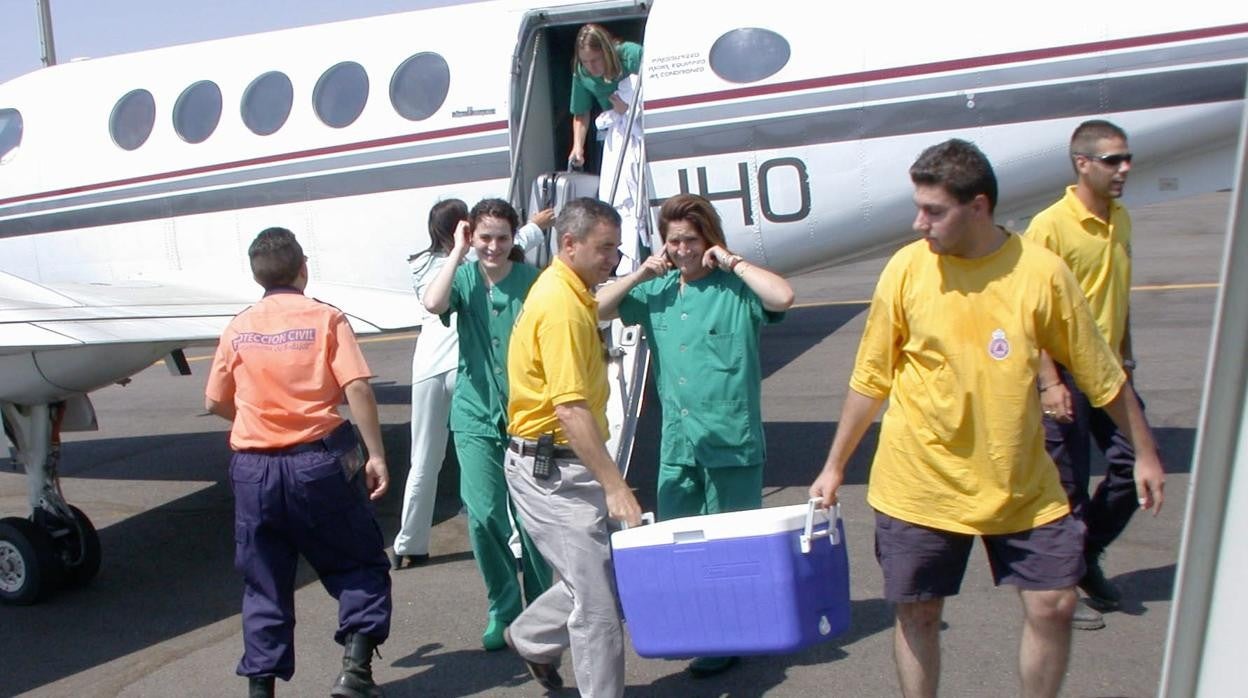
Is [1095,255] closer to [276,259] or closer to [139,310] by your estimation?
[276,259]

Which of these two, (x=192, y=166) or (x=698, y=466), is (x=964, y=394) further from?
(x=192, y=166)

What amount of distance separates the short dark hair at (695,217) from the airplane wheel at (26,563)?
12.4ft

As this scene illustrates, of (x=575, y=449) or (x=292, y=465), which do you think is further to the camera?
(x=292, y=465)

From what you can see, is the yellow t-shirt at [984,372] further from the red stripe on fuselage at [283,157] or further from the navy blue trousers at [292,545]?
the red stripe on fuselage at [283,157]

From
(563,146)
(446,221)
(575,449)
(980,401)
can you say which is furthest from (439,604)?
(563,146)

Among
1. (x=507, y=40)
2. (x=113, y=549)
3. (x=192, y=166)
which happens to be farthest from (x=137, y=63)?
(x=113, y=549)

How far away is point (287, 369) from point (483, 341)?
891 mm

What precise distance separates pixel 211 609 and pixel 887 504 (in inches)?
151

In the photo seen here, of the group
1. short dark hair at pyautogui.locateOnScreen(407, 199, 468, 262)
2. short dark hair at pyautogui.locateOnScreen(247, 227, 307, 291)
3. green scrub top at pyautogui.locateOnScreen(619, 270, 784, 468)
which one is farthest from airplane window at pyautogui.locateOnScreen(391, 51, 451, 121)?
green scrub top at pyautogui.locateOnScreen(619, 270, 784, 468)

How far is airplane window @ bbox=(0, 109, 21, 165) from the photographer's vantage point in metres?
9.35

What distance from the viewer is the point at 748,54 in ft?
23.9

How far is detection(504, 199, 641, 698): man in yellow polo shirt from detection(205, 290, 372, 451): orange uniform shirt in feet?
2.47

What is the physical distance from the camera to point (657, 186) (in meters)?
7.50

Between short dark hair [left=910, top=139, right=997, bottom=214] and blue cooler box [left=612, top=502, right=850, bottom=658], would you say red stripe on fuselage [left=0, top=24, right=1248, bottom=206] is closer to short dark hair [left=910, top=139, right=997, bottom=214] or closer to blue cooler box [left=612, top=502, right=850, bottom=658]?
short dark hair [left=910, top=139, right=997, bottom=214]
